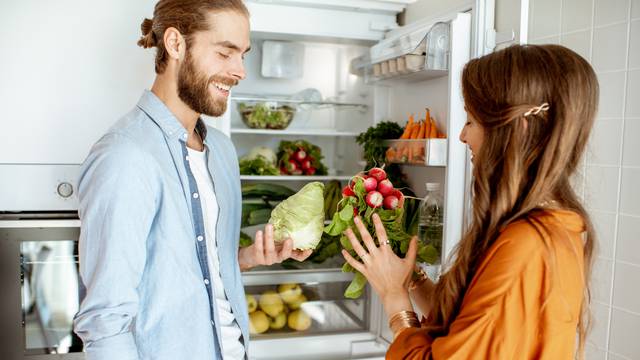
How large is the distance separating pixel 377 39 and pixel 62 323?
1.65m

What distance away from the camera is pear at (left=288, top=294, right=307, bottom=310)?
257 centimetres

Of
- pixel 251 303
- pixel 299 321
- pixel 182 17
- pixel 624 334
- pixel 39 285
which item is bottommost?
pixel 299 321

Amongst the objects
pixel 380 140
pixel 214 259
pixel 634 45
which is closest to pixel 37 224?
pixel 214 259

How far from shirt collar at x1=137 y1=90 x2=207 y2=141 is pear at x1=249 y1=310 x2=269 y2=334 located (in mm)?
1300

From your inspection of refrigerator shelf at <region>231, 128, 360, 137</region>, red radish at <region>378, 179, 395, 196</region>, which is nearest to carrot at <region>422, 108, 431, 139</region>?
refrigerator shelf at <region>231, 128, 360, 137</region>

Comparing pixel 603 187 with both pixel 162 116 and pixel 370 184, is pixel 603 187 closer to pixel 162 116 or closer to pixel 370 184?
pixel 370 184

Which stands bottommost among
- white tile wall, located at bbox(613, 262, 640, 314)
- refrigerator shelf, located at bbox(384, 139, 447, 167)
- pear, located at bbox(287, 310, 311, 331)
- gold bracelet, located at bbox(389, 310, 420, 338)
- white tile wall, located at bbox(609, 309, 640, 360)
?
pear, located at bbox(287, 310, 311, 331)

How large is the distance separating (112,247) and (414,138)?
127 centimetres

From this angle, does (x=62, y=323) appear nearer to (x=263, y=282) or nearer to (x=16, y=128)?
(x=16, y=128)

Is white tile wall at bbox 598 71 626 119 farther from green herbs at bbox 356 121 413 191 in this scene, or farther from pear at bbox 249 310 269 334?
pear at bbox 249 310 269 334

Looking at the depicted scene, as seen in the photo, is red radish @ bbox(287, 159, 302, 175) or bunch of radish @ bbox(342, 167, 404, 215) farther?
red radish @ bbox(287, 159, 302, 175)

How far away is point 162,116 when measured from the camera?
4.57ft

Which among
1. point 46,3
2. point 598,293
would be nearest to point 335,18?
point 46,3

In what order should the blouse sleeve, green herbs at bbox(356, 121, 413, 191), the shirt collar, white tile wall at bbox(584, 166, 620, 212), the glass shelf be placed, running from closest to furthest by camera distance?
the blouse sleeve, the shirt collar, white tile wall at bbox(584, 166, 620, 212), green herbs at bbox(356, 121, 413, 191), the glass shelf
